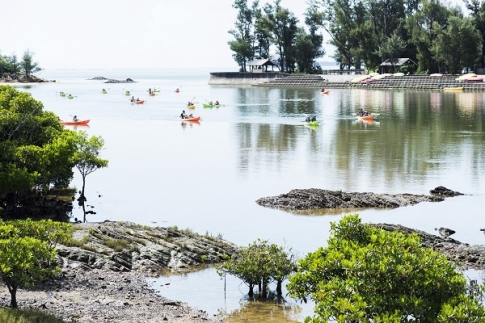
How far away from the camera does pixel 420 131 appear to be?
263 ft

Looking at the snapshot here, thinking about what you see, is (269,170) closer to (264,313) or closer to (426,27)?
(264,313)

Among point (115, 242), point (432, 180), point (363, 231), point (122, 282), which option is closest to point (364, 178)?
point (432, 180)

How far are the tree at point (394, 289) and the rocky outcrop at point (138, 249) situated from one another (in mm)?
12899

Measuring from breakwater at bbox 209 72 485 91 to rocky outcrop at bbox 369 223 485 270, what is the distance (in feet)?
374

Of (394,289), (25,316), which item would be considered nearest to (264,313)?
(25,316)

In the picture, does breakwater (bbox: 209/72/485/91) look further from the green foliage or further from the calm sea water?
the green foliage

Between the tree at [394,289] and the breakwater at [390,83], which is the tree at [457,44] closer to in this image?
the breakwater at [390,83]

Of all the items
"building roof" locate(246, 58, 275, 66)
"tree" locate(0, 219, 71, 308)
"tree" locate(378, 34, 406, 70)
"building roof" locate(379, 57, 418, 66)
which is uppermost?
"tree" locate(378, 34, 406, 70)

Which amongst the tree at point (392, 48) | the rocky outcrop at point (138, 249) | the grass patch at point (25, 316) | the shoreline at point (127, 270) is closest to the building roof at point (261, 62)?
the tree at point (392, 48)

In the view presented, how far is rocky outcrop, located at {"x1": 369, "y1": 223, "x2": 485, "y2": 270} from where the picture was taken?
29.9 meters

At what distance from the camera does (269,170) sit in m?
55.4

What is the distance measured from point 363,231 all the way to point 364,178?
32897 millimetres

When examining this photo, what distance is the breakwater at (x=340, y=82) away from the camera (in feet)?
485

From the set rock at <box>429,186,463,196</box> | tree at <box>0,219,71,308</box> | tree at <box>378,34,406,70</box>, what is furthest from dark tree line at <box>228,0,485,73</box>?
tree at <box>0,219,71,308</box>
